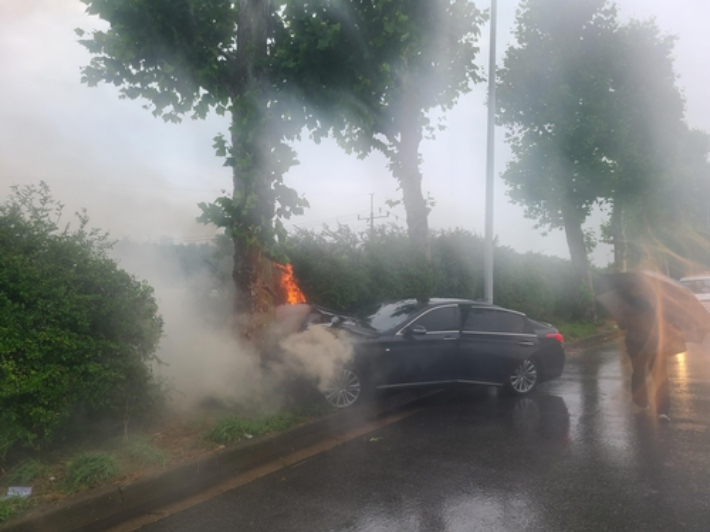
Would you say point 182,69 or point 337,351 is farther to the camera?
point 182,69

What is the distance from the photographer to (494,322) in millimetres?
9438

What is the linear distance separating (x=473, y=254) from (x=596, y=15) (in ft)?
36.0

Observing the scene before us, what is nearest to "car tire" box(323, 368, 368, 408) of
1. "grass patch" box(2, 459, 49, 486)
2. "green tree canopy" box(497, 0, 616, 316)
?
"grass patch" box(2, 459, 49, 486)

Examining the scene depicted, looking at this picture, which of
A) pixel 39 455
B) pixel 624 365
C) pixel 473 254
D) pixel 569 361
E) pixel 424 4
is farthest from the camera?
pixel 473 254

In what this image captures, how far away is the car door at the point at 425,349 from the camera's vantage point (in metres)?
8.17

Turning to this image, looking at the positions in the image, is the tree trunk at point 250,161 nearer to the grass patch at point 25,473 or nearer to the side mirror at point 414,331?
the side mirror at point 414,331

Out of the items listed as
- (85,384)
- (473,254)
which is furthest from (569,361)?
(85,384)

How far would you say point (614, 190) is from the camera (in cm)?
2222

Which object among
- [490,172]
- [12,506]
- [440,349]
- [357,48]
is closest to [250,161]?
[357,48]

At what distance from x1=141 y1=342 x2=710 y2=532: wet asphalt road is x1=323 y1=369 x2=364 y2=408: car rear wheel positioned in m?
0.64

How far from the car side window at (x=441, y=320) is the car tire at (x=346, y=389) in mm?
1224

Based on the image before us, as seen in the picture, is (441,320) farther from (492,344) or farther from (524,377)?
(524,377)

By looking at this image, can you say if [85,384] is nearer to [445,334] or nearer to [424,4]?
[445,334]

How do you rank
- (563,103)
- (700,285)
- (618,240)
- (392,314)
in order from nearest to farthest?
(392,314), (700,285), (563,103), (618,240)
